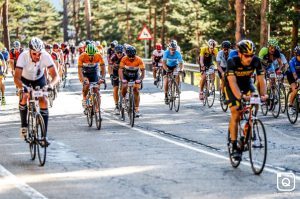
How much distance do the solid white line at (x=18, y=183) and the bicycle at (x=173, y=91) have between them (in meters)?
9.51

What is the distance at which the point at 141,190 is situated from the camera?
953 centimetres

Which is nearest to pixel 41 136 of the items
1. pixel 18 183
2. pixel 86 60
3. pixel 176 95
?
pixel 18 183

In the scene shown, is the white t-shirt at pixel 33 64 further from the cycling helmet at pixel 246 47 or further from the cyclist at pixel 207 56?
the cyclist at pixel 207 56

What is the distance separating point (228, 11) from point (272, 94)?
29749 mm

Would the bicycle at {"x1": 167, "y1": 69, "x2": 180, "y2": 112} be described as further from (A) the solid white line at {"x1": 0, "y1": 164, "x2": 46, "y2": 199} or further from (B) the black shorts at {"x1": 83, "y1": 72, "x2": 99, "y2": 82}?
(A) the solid white line at {"x1": 0, "y1": 164, "x2": 46, "y2": 199}

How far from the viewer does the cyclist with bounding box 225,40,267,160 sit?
414 inches

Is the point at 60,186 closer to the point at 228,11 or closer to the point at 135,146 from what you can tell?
the point at 135,146

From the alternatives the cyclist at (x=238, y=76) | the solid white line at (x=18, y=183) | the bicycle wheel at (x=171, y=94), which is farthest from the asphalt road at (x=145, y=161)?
the bicycle wheel at (x=171, y=94)

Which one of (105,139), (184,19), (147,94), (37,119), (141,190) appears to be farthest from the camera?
(184,19)

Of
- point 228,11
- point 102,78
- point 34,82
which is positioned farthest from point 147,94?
point 228,11

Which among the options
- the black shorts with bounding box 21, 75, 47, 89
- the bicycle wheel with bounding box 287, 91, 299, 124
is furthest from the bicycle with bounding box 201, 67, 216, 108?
the black shorts with bounding box 21, 75, 47, 89

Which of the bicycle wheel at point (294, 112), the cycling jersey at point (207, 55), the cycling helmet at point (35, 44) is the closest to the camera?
the cycling helmet at point (35, 44)

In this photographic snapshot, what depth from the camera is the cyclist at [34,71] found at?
Result: 11.7 m

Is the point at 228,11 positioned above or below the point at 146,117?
above
